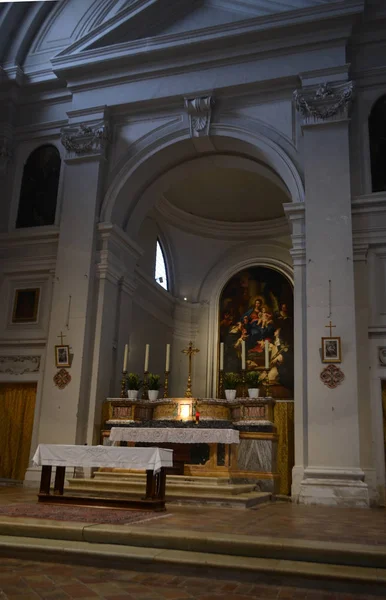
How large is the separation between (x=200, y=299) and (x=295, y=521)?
1112 cm

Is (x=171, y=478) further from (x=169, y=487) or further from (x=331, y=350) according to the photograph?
(x=331, y=350)

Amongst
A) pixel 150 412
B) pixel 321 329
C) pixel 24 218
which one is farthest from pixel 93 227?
pixel 321 329

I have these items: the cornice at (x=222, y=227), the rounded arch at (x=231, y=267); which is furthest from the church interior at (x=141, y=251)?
the cornice at (x=222, y=227)

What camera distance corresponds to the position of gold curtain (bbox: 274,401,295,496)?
10445 millimetres

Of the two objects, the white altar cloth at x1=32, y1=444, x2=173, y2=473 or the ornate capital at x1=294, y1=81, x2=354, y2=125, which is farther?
the ornate capital at x1=294, y1=81, x2=354, y2=125

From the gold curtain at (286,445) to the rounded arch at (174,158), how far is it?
3.82 meters

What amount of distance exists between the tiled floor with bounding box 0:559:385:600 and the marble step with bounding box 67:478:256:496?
4052 mm

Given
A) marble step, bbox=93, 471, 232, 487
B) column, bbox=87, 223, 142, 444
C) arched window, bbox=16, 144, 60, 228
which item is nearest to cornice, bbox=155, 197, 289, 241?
arched window, bbox=16, 144, 60, 228

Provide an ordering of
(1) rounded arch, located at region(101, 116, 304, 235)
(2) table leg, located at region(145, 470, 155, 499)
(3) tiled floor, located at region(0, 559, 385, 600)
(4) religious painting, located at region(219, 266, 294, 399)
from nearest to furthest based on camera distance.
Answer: (3) tiled floor, located at region(0, 559, 385, 600), (2) table leg, located at region(145, 470, 155, 499), (1) rounded arch, located at region(101, 116, 304, 235), (4) religious painting, located at region(219, 266, 294, 399)

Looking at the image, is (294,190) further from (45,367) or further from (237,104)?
(45,367)

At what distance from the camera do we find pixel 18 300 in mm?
12102

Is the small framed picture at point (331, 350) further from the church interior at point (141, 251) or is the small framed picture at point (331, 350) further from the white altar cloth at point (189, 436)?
the white altar cloth at point (189, 436)

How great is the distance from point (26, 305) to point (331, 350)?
6.16m

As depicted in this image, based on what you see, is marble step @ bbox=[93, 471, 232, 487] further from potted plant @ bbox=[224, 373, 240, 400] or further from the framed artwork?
the framed artwork
